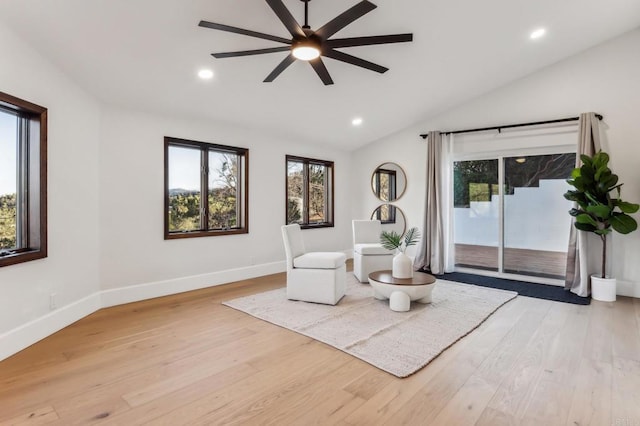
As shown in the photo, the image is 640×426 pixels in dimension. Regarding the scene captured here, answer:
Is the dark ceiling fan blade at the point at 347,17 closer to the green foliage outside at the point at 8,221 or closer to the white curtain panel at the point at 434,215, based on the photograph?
the green foliage outside at the point at 8,221

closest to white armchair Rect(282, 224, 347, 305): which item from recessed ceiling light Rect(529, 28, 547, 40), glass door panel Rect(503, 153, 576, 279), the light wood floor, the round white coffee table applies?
the round white coffee table

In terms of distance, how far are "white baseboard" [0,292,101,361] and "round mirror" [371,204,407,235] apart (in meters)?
4.94

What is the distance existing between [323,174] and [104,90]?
4.15 meters

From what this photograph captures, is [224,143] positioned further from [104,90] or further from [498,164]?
[498,164]

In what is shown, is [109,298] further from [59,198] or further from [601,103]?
[601,103]

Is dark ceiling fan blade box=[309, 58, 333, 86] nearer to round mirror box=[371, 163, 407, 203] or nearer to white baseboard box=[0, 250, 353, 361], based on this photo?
white baseboard box=[0, 250, 353, 361]

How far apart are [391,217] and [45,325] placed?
5526 mm

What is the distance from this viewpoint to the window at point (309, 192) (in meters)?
6.34

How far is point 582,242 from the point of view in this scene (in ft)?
15.3

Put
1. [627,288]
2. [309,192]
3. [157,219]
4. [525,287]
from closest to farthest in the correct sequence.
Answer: [157,219], [627,288], [525,287], [309,192]

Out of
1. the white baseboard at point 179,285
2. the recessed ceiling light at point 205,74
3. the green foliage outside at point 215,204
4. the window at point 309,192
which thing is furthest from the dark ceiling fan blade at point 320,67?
the white baseboard at point 179,285

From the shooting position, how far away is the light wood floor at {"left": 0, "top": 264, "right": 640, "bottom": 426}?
197 cm

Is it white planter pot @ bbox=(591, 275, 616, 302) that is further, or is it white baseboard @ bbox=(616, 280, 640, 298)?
white baseboard @ bbox=(616, 280, 640, 298)

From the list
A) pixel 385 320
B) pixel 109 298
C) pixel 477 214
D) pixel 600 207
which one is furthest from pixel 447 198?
pixel 109 298
